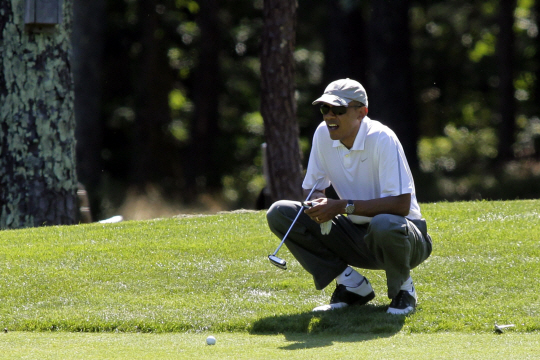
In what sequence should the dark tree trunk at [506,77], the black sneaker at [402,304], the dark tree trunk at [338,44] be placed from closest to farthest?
1. the black sneaker at [402,304]
2. the dark tree trunk at [338,44]
3. the dark tree trunk at [506,77]

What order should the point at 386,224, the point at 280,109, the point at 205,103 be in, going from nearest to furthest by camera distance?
the point at 386,224, the point at 280,109, the point at 205,103

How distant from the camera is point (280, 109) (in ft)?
37.7

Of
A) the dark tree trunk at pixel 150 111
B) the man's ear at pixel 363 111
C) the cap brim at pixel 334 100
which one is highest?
the cap brim at pixel 334 100

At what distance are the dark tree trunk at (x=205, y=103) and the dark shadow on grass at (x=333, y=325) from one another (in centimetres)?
1717

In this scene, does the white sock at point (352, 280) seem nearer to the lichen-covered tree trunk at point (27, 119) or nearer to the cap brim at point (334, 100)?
the cap brim at point (334, 100)

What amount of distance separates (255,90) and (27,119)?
762 inches

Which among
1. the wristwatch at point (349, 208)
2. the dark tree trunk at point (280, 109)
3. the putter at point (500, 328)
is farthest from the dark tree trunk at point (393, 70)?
the putter at point (500, 328)

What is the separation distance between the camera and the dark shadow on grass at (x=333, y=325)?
15.8ft

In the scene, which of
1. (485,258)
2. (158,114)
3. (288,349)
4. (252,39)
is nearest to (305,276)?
(485,258)

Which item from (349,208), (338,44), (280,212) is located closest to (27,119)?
(280,212)

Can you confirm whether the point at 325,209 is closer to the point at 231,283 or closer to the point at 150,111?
the point at 231,283

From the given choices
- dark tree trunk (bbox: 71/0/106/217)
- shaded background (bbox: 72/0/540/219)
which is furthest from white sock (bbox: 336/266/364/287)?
dark tree trunk (bbox: 71/0/106/217)

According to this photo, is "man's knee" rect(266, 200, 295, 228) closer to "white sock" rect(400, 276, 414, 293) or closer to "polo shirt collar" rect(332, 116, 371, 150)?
"polo shirt collar" rect(332, 116, 371, 150)

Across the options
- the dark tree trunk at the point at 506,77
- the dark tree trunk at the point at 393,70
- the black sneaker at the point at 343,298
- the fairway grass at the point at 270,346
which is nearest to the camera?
the fairway grass at the point at 270,346
